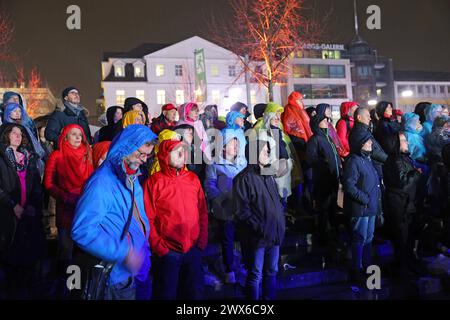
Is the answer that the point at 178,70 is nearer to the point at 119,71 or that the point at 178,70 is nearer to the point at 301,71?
the point at 119,71

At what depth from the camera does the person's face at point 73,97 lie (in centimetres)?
705

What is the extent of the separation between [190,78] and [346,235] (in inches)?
1845

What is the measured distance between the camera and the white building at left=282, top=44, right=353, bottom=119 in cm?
6125

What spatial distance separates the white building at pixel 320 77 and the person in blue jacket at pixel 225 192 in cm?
5615

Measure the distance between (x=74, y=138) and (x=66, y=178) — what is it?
0.57 m

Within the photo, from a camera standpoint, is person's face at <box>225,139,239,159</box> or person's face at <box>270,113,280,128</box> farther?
person's face at <box>270,113,280,128</box>

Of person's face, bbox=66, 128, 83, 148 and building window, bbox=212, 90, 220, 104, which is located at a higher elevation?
building window, bbox=212, 90, 220, 104

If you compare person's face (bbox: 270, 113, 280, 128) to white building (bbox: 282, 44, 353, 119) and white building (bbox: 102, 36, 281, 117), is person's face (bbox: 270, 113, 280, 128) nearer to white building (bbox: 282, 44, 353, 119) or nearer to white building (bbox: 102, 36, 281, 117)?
white building (bbox: 102, 36, 281, 117)

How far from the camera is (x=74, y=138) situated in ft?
17.9

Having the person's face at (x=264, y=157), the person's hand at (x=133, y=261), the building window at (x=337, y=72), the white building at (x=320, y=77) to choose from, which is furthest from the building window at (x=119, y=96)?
the person's hand at (x=133, y=261)

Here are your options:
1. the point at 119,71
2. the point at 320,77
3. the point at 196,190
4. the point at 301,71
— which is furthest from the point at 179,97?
the point at 196,190

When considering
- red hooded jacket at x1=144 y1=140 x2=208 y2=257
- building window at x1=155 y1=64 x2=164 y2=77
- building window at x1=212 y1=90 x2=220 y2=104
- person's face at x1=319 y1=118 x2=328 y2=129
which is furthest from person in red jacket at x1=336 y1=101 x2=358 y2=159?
building window at x1=155 y1=64 x2=164 y2=77
